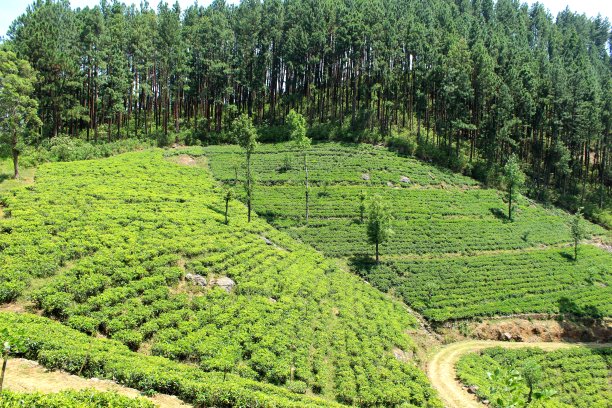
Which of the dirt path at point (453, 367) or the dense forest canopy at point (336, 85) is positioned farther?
the dense forest canopy at point (336, 85)

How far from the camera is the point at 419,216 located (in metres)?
55.4

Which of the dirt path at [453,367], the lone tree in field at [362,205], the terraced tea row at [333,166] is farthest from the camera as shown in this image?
the terraced tea row at [333,166]

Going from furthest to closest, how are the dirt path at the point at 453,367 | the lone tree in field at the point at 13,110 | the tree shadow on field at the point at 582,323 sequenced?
1. the tree shadow on field at the point at 582,323
2. the lone tree in field at the point at 13,110
3. the dirt path at the point at 453,367

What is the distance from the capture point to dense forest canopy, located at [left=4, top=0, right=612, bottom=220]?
6981cm

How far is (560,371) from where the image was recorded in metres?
36.2

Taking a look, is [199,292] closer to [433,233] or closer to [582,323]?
[433,233]

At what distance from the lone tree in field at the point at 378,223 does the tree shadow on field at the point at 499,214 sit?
23.1 m

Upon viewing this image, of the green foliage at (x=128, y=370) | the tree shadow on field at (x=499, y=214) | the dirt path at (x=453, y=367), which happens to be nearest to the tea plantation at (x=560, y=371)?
the dirt path at (x=453, y=367)

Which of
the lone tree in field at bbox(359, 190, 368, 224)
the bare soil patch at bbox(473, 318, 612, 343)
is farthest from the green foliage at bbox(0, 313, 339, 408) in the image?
the lone tree in field at bbox(359, 190, 368, 224)

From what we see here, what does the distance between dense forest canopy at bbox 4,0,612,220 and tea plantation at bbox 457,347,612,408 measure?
3698 centimetres

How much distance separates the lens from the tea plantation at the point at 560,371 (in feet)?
107

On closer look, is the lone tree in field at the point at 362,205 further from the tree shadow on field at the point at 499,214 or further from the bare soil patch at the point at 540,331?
the tree shadow on field at the point at 499,214

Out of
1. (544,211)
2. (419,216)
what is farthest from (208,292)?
(544,211)

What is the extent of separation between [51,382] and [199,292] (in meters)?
13.1
